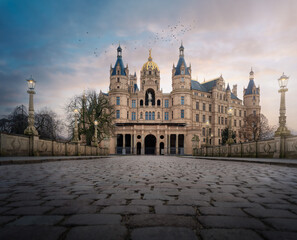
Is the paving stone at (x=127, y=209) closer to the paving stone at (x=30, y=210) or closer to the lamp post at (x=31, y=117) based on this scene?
the paving stone at (x=30, y=210)

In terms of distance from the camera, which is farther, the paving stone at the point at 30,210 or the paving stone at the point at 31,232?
the paving stone at the point at 30,210

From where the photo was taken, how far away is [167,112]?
209 ft

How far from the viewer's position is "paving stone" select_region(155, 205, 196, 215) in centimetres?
212

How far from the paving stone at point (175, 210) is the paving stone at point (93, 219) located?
1.52ft

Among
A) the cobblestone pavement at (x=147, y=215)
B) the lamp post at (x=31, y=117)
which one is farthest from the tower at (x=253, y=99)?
the cobblestone pavement at (x=147, y=215)

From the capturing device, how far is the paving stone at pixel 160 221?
177 centimetres

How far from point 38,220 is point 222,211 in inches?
71.6

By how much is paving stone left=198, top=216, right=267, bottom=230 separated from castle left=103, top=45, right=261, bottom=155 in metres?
48.5

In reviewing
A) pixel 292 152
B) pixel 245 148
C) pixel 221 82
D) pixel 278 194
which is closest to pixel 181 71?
pixel 221 82

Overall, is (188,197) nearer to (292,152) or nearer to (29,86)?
(292,152)

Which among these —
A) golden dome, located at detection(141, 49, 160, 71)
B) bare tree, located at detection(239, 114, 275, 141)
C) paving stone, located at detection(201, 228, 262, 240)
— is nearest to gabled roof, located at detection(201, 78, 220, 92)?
golden dome, located at detection(141, 49, 160, 71)

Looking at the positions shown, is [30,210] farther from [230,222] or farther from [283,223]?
[283,223]

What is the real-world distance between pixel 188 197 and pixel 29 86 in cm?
1473

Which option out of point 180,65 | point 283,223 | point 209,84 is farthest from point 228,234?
point 209,84
